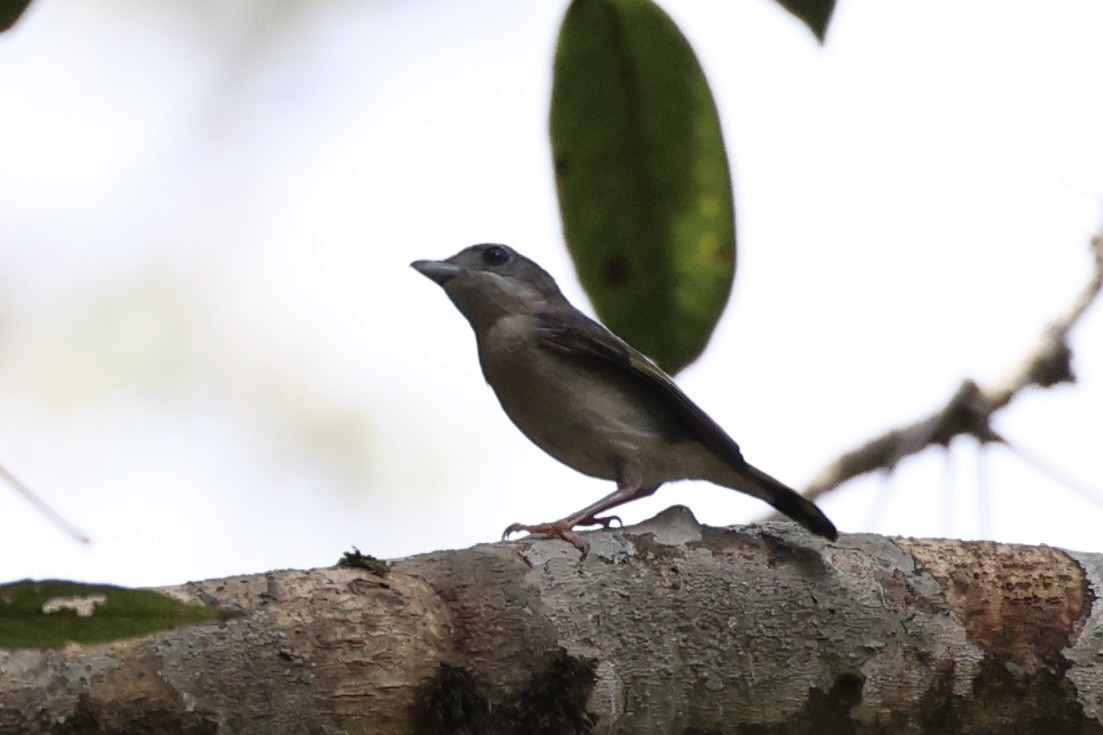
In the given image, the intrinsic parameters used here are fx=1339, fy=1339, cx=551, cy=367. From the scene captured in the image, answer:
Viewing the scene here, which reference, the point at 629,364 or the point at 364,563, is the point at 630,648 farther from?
the point at 629,364

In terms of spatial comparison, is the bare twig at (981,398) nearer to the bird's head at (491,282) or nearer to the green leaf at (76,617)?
the bird's head at (491,282)

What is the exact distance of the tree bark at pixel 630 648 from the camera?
80.4 inches

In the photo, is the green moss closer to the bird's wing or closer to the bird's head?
the bird's wing

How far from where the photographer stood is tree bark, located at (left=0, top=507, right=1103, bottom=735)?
2043mm

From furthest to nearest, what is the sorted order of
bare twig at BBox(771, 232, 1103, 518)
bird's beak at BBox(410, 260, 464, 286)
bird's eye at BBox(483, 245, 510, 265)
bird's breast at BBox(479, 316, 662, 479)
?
1. bird's eye at BBox(483, 245, 510, 265)
2. bird's beak at BBox(410, 260, 464, 286)
3. bare twig at BBox(771, 232, 1103, 518)
4. bird's breast at BBox(479, 316, 662, 479)

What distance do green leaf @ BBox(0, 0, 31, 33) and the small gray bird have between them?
6.70 feet

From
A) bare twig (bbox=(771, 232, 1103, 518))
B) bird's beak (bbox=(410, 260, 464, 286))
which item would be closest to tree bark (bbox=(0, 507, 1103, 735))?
bare twig (bbox=(771, 232, 1103, 518))

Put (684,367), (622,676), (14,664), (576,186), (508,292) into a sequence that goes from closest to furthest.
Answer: (14,664) < (622,676) < (576,186) < (684,367) < (508,292)

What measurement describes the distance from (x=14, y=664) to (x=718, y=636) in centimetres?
120

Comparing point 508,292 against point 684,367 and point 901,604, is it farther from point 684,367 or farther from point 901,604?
point 901,604

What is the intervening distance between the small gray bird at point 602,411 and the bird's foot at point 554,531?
31 cm

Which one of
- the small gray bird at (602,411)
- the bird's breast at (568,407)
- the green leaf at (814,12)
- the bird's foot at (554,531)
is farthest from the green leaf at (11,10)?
the bird's breast at (568,407)

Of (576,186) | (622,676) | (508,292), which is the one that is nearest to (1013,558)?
(622,676)

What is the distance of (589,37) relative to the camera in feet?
8.69
